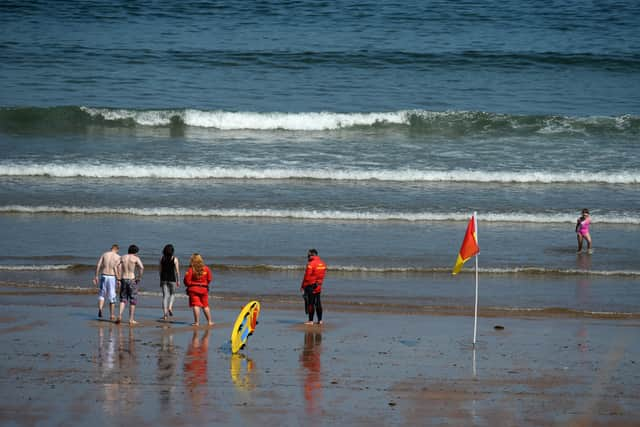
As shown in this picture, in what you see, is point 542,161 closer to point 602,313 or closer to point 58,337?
point 602,313

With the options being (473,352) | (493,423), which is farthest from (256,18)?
(493,423)

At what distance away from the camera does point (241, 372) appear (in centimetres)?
1201

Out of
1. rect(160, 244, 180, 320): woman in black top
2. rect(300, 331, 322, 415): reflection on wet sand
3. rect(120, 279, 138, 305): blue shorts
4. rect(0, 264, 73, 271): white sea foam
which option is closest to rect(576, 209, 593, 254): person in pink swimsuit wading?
rect(300, 331, 322, 415): reflection on wet sand

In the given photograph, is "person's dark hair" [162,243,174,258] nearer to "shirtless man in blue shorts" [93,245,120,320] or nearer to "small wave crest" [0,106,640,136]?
"shirtless man in blue shorts" [93,245,120,320]

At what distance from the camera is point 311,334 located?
47.0ft

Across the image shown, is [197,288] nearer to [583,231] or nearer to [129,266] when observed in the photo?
[129,266]

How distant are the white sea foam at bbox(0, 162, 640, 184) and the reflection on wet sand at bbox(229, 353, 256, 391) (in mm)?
14471

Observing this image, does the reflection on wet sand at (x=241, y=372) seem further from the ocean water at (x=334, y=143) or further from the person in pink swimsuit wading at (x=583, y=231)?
the person in pink swimsuit wading at (x=583, y=231)

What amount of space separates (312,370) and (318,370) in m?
0.08

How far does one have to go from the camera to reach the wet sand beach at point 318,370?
10469mm

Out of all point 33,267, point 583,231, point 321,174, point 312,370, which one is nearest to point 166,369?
point 312,370

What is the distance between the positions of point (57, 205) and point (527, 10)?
2999 cm

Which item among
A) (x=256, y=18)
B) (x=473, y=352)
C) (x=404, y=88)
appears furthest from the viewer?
(x=256, y=18)

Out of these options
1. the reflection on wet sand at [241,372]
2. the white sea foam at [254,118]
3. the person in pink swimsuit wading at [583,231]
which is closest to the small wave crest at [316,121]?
the white sea foam at [254,118]
